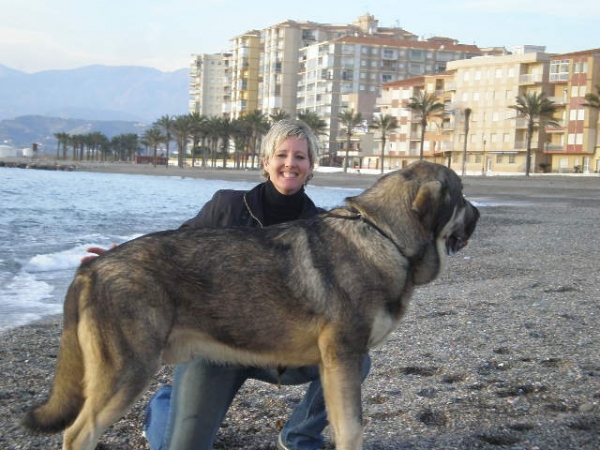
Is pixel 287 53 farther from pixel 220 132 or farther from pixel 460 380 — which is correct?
pixel 460 380

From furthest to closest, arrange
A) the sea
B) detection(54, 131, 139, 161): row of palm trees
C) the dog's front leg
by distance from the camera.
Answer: detection(54, 131, 139, 161): row of palm trees, the sea, the dog's front leg

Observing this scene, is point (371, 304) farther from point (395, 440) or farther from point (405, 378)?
point (405, 378)

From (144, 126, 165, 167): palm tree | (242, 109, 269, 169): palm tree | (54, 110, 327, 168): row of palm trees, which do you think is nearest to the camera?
(242, 109, 269, 169): palm tree

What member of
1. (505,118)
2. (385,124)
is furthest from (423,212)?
(385,124)

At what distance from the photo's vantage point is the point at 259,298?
4.83m

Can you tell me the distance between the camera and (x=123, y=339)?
14.8 feet

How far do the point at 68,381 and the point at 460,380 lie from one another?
3.86 metres

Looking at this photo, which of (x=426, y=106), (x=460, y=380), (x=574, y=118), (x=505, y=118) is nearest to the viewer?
(x=460, y=380)

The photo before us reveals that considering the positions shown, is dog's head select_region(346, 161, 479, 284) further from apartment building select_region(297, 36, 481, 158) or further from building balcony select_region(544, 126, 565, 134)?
apartment building select_region(297, 36, 481, 158)

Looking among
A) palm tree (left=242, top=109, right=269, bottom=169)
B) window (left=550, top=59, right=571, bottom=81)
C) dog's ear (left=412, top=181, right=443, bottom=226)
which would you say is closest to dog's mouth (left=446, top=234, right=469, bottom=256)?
dog's ear (left=412, top=181, right=443, bottom=226)

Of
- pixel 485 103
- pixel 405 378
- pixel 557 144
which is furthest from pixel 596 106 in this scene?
pixel 405 378

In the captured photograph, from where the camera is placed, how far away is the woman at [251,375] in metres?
5.31

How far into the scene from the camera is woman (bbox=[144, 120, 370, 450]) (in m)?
5.31

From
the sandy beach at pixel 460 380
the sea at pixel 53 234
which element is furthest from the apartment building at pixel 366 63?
the sandy beach at pixel 460 380
